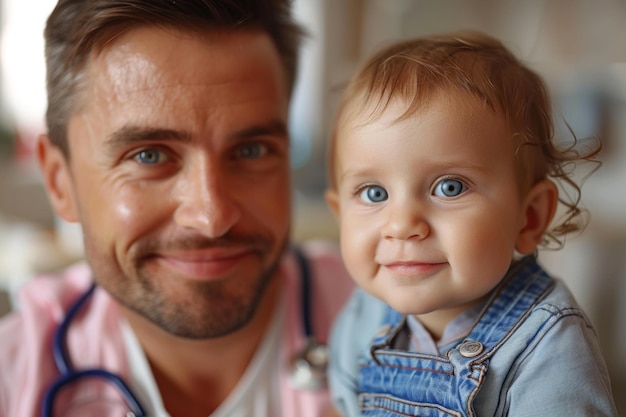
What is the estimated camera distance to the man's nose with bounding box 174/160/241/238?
3.17 feet

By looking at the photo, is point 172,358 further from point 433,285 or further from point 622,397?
point 622,397

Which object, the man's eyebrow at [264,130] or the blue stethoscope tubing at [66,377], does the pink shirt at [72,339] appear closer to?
the blue stethoscope tubing at [66,377]

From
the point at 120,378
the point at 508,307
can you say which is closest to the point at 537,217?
the point at 508,307

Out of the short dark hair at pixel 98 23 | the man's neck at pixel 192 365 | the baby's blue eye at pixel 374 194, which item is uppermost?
the short dark hair at pixel 98 23

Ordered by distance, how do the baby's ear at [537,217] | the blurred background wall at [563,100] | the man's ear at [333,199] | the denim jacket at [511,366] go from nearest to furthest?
the denim jacket at [511,366] < the baby's ear at [537,217] < the man's ear at [333,199] < the blurred background wall at [563,100]

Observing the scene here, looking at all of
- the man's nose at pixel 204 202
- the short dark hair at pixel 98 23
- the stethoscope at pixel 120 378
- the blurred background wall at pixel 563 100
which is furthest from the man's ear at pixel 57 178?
Answer: the blurred background wall at pixel 563 100

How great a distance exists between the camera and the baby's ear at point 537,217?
2.64 ft

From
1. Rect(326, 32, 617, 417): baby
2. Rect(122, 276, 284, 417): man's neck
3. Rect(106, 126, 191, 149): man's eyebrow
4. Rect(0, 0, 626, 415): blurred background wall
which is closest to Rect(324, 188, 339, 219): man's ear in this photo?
Rect(326, 32, 617, 417): baby

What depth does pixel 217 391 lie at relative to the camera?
116 centimetres

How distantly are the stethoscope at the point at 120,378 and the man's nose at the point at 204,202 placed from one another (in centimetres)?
28

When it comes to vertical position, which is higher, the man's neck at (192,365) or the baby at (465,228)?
the baby at (465,228)

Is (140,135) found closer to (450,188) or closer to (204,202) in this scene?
(204,202)

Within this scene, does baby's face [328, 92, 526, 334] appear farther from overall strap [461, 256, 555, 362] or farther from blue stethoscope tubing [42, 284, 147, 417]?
blue stethoscope tubing [42, 284, 147, 417]

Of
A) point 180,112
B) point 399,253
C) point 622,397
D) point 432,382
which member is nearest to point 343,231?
point 399,253
